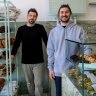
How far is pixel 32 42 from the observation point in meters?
3.91

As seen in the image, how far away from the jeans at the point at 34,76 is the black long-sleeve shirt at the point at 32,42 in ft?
0.28

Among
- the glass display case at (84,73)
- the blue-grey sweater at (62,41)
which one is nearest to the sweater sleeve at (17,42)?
the blue-grey sweater at (62,41)

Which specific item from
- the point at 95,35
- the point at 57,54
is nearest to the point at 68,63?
the point at 57,54

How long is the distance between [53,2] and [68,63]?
6.16 feet

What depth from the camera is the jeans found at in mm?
3924

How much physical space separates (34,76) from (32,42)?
1.91 feet

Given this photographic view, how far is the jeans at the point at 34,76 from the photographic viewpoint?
392 centimetres

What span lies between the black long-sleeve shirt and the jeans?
3.3 inches

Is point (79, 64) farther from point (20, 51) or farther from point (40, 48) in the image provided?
point (20, 51)

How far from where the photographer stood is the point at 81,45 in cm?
188

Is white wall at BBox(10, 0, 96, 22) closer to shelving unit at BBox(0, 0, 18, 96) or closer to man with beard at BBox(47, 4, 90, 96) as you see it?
shelving unit at BBox(0, 0, 18, 96)

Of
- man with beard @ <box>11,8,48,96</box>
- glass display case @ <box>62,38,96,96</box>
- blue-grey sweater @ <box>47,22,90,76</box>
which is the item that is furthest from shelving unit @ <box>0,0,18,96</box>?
glass display case @ <box>62,38,96,96</box>

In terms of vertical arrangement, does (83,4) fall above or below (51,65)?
above

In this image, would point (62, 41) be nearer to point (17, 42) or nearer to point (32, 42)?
point (32, 42)
